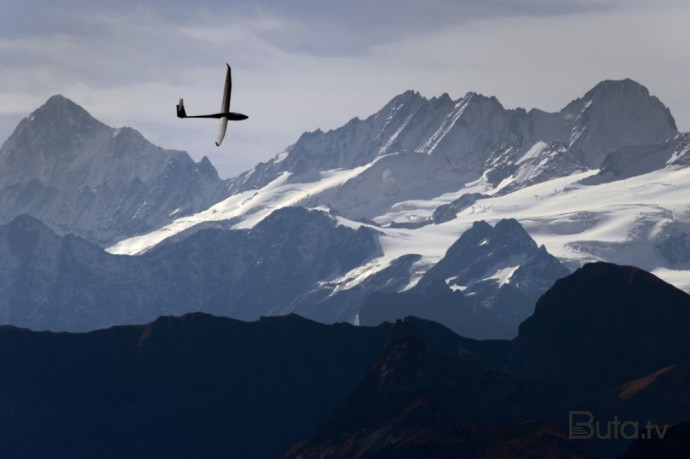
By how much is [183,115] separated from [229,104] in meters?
13.9

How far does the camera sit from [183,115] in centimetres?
19938

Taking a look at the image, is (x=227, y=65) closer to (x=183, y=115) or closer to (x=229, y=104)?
(x=229, y=104)

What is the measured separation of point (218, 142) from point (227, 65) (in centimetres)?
851

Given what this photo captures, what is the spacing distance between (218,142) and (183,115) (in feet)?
40.9

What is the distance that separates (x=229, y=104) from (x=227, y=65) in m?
5.21

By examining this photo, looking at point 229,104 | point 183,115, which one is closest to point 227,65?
point 229,104

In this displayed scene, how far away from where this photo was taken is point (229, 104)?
18638cm

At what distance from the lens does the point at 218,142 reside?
7397 inches

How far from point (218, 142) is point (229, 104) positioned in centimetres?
366

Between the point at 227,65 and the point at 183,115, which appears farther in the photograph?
the point at 183,115

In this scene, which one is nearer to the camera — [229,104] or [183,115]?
[229,104]

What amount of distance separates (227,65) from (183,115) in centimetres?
1824
